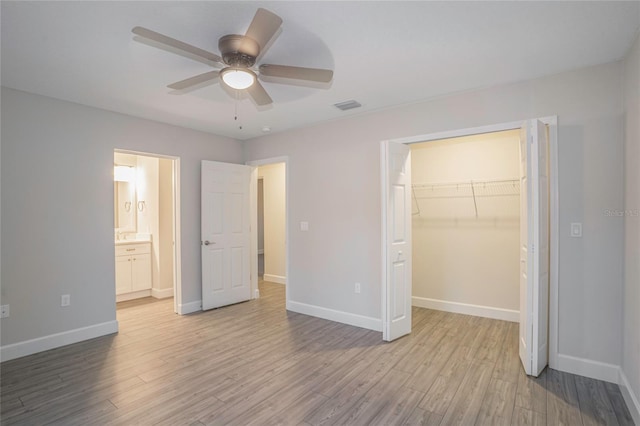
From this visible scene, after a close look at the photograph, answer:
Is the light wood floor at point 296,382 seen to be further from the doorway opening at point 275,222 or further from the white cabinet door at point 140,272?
the doorway opening at point 275,222

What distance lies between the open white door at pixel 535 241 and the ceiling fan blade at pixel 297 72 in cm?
182

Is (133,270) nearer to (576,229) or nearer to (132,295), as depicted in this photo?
(132,295)

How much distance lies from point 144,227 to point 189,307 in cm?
188

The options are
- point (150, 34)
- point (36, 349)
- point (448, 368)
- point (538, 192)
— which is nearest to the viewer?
point (150, 34)

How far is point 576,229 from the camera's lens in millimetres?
2752

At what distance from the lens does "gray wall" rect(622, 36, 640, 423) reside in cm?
223

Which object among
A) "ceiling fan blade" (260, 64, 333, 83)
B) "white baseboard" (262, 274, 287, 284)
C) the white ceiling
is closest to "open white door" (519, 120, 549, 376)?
the white ceiling

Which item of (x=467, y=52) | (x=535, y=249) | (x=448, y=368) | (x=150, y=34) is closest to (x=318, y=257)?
(x=448, y=368)

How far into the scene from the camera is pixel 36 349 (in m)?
3.25

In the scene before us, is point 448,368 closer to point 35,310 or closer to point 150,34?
point 150,34

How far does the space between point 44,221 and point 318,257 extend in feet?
10.1

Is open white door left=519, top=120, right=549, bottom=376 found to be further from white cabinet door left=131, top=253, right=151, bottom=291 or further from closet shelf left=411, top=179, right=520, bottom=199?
white cabinet door left=131, top=253, right=151, bottom=291

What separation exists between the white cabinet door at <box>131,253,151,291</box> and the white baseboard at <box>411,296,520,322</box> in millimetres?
4302

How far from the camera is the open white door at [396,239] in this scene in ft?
A: 11.4
